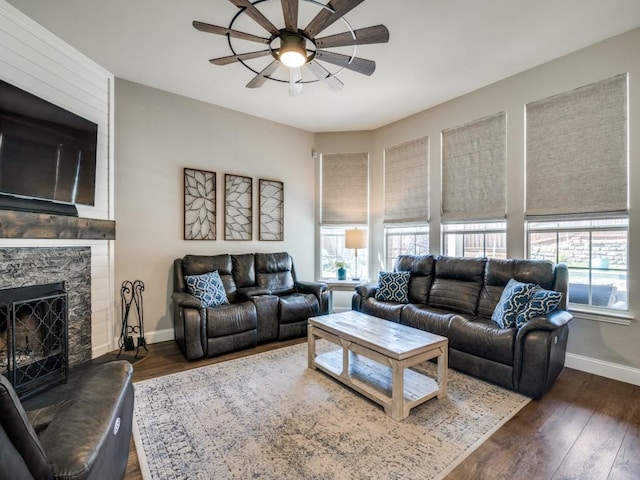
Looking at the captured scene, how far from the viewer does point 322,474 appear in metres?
1.69

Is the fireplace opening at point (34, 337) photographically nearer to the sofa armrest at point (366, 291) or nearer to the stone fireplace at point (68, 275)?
the stone fireplace at point (68, 275)

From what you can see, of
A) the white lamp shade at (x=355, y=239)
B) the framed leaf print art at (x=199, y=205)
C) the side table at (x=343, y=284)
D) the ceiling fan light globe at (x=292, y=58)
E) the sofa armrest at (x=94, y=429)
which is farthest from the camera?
the side table at (x=343, y=284)

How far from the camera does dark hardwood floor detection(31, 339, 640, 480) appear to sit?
68.2 inches

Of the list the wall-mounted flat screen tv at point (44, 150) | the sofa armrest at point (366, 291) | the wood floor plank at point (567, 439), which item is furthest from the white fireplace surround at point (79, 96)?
the sofa armrest at point (366, 291)

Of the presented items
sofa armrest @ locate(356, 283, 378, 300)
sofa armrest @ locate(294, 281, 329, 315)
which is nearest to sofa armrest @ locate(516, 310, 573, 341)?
sofa armrest @ locate(356, 283, 378, 300)

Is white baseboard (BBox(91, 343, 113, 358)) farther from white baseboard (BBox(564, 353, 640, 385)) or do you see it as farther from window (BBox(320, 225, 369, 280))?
white baseboard (BBox(564, 353, 640, 385))

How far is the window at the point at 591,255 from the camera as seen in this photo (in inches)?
115

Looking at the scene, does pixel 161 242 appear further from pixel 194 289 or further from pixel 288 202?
pixel 288 202

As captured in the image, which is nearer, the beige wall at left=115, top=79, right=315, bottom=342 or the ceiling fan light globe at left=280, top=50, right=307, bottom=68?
the ceiling fan light globe at left=280, top=50, right=307, bottom=68

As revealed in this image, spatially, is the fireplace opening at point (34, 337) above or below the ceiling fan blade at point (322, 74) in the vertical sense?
below

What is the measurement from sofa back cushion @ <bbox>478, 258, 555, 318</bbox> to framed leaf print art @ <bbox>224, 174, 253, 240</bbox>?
320 centimetres

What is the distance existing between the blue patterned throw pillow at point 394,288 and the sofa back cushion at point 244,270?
172 cm

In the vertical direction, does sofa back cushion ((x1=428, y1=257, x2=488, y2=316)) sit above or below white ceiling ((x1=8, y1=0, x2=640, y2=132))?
below

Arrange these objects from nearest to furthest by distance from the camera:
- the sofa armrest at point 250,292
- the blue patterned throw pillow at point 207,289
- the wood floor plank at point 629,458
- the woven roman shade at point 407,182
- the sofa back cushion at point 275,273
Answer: the wood floor plank at point 629,458 → the blue patterned throw pillow at point 207,289 → the sofa armrest at point 250,292 → the sofa back cushion at point 275,273 → the woven roman shade at point 407,182
